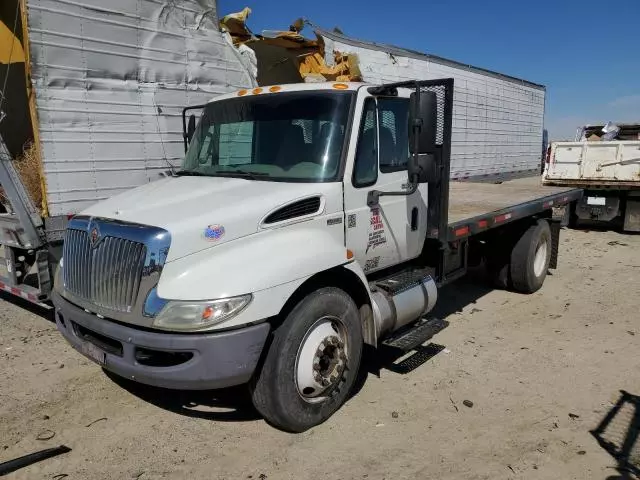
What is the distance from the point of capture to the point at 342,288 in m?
4.16

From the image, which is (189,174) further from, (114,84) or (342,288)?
(114,84)

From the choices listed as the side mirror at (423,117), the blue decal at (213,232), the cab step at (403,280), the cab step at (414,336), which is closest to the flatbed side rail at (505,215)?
the cab step at (403,280)

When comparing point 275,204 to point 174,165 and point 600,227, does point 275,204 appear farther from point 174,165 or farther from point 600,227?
point 600,227

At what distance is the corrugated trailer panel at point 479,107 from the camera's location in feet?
37.1

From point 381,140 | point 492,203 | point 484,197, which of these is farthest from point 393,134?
point 484,197

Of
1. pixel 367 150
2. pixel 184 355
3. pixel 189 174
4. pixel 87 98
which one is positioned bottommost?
pixel 184 355

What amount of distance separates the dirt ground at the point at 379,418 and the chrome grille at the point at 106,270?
1.04 m

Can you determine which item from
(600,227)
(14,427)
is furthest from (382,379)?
(600,227)

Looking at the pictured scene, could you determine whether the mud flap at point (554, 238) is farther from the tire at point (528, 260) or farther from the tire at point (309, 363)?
the tire at point (309, 363)

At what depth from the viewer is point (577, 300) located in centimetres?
708

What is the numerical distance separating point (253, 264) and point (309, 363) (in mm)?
854

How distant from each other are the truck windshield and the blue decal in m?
0.80

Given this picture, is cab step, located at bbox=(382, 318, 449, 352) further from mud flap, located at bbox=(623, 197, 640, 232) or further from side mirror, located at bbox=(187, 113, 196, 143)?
mud flap, located at bbox=(623, 197, 640, 232)

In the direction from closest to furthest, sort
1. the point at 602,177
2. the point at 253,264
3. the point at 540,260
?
the point at 253,264 < the point at 540,260 < the point at 602,177
